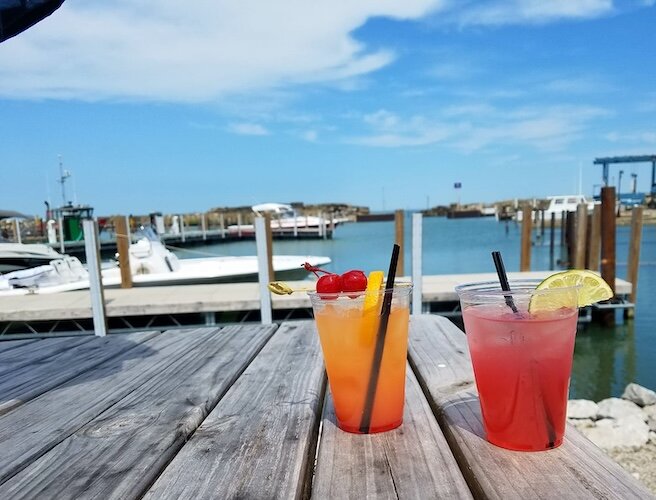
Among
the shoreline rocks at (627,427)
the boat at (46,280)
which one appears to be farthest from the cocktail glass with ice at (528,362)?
the boat at (46,280)

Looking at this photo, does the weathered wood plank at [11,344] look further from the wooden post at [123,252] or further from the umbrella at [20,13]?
the wooden post at [123,252]

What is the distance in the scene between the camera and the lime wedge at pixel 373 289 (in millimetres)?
708

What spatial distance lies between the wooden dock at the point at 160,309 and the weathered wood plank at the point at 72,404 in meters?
4.17

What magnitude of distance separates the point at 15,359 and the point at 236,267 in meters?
7.20

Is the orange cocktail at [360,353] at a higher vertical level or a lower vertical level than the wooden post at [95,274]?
higher

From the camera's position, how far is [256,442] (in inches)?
28.3

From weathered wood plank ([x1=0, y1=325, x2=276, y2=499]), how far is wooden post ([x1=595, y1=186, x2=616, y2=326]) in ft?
21.7

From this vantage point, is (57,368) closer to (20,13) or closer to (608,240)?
(20,13)

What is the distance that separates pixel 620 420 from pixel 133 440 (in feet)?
14.0

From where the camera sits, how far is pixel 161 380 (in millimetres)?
1060

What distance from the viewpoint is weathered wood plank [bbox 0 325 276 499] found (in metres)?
0.62

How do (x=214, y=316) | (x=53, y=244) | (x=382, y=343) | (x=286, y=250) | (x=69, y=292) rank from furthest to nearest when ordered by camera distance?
(x=286, y=250) → (x=53, y=244) → (x=69, y=292) → (x=214, y=316) → (x=382, y=343)

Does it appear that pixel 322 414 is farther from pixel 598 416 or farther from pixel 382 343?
pixel 598 416

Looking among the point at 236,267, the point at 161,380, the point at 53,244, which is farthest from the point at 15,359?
the point at 53,244
